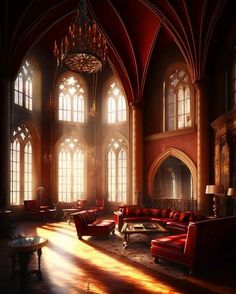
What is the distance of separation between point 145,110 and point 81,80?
4876mm

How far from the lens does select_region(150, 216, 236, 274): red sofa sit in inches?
253

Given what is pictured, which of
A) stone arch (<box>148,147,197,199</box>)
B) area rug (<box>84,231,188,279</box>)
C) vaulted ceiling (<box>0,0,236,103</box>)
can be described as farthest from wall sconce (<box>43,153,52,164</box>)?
area rug (<box>84,231,188,279</box>)

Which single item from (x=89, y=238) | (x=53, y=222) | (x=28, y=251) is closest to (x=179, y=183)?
(x=53, y=222)

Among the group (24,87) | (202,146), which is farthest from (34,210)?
(202,146)

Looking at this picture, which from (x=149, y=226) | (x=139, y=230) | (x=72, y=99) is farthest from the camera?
(x=72, y=99)

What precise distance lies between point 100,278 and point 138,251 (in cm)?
255

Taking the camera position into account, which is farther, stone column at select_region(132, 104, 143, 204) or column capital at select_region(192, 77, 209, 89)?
stone column at select_region(132, 104, 143, 204)

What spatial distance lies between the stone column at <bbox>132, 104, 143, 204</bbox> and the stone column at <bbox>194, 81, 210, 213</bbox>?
3833mm

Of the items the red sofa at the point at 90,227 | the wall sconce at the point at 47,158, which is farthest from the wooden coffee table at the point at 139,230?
the wall sconce at the point at 47,158

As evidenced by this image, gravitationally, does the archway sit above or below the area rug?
above

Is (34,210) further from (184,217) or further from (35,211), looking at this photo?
(184,217)

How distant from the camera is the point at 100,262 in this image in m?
7.20

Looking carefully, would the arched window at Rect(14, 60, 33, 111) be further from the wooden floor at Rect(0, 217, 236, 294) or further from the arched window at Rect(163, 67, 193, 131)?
the wooden floor at Rect(0, 217, 236, 294)

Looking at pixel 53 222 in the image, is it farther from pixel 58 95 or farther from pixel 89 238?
pixel 58 95
